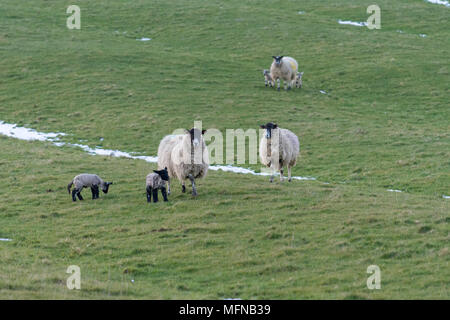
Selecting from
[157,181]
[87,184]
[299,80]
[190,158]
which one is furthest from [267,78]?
[157,181]

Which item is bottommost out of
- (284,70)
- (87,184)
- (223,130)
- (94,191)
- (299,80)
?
(223,130)

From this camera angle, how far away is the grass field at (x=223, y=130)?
40.7 feet

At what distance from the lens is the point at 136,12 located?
2532 inches

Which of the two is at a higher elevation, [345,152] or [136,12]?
[136,12]

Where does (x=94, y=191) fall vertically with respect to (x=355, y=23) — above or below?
below

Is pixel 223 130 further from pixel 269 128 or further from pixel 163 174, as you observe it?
pixel 163 174

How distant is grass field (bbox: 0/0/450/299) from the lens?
12.4 m

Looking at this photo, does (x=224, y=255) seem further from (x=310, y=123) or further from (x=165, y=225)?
(x=310, y=123)

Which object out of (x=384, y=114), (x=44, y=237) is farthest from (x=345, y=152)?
(x=44, y=237)

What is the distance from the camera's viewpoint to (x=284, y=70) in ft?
133

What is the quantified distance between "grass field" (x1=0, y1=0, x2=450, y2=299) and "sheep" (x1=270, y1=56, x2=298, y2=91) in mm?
1219

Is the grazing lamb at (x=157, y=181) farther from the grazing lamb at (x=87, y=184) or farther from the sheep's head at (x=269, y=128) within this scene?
the sheep's head at (x=269, y=128)

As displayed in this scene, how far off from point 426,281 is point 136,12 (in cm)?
5798

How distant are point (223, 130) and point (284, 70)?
34.7 feet
